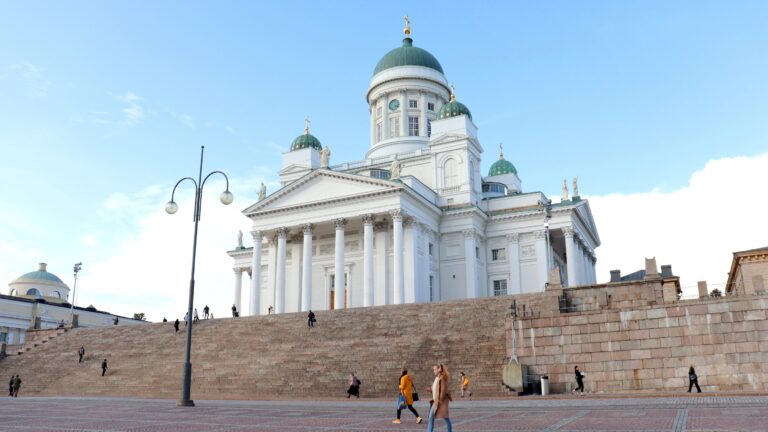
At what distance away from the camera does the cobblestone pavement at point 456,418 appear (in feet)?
44.7

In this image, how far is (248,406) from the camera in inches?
893

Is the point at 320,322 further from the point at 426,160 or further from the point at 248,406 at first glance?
the point at 426,160

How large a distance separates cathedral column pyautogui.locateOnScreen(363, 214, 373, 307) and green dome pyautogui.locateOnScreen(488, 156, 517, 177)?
24348 mm

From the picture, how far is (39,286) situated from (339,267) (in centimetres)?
6126

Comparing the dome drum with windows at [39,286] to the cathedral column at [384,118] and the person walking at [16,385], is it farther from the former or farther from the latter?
the person walking at [16,385]

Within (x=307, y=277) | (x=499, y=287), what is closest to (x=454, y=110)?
(x=499, y=287)

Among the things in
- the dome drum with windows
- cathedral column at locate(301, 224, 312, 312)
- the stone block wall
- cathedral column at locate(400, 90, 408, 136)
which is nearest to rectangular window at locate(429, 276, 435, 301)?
cathedral column at locate(301, 224, 312, 312)

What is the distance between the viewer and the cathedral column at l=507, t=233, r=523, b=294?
54.3m

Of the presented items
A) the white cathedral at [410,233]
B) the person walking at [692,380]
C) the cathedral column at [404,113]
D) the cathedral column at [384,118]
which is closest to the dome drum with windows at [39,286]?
the white cathedral at [410,233]

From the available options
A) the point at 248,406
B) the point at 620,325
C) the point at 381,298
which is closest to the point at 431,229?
the point at 381,298

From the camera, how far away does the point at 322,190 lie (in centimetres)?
5241

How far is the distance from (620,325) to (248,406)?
16.1 m

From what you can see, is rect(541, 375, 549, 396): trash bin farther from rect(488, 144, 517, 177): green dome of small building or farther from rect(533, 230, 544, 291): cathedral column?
rect(488, 144, 517, 177): green dome of small building

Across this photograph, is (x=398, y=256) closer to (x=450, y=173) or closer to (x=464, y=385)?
(x=450, y=173)
